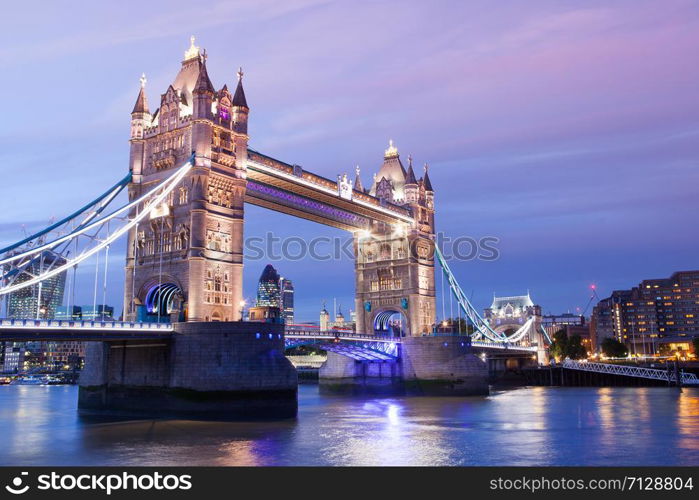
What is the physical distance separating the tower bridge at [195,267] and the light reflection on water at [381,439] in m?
3.85

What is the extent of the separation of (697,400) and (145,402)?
43254 millimetres

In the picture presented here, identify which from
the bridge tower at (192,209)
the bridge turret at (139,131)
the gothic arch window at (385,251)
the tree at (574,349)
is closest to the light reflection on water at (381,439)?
the bridge tower at (192,209)

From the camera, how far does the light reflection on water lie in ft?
85.6

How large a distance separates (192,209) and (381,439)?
22.3 m

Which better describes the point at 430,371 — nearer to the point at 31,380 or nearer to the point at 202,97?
the point at 202,97

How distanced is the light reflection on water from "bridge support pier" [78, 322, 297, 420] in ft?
8.16

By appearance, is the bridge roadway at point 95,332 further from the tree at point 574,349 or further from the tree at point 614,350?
the tree at point 614,350

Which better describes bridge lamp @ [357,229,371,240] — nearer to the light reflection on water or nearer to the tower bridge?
the tower bridge

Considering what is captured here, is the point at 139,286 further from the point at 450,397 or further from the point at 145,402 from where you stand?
the point at 450,397

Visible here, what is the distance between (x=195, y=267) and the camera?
4581 cm

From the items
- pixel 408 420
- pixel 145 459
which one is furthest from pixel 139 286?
pixel 145 459

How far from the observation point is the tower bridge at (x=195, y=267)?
40.1m

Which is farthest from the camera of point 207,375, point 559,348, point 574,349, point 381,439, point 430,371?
point 559,348

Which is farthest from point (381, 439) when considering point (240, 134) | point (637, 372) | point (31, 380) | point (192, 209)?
point (31, 380)
